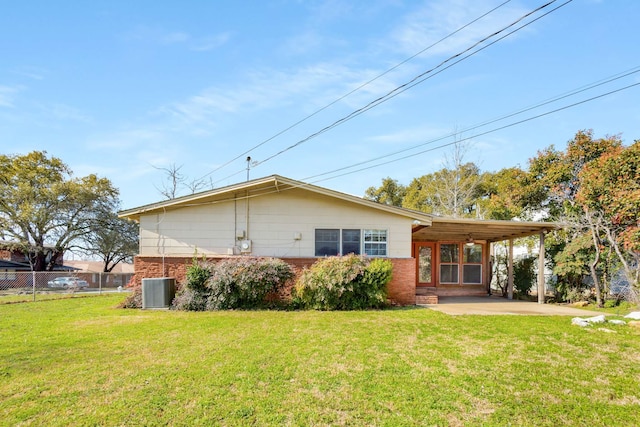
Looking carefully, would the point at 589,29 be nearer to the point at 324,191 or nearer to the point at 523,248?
the point at 324,191

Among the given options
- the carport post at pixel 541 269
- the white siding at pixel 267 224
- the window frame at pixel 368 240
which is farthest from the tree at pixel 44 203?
the carport post at pixel 541 269

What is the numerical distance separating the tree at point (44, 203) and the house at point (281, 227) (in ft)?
70.4

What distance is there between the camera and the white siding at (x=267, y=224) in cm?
1112

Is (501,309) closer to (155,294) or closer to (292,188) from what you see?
(292,188)

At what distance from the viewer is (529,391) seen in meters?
4.23

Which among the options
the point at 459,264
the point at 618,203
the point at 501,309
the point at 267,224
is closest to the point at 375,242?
the point at 267,224

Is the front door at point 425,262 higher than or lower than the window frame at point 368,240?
lower

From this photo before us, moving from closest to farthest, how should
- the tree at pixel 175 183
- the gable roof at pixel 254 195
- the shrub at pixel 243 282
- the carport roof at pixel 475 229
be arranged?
the shrub at pixel 243 282
the gable roof at pixel 254 195
the carport roof at pixel 475 229
the tree at pixel 175 183

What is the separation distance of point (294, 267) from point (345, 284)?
6.27 ft

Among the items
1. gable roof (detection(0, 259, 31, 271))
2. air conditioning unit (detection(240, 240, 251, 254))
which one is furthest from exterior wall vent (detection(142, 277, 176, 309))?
gable roof (detection(0, 259, 31, 271))

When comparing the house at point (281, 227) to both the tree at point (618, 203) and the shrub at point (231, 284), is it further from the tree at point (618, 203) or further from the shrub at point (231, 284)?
the tree at point (618, 203)

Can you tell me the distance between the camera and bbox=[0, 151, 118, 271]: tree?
27172 mm

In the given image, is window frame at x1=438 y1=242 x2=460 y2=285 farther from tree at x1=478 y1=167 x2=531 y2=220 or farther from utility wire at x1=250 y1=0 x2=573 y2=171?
utility wire at x1=250 y1=0 x2=573 y2=171

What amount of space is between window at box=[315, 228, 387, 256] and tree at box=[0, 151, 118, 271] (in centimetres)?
2458
